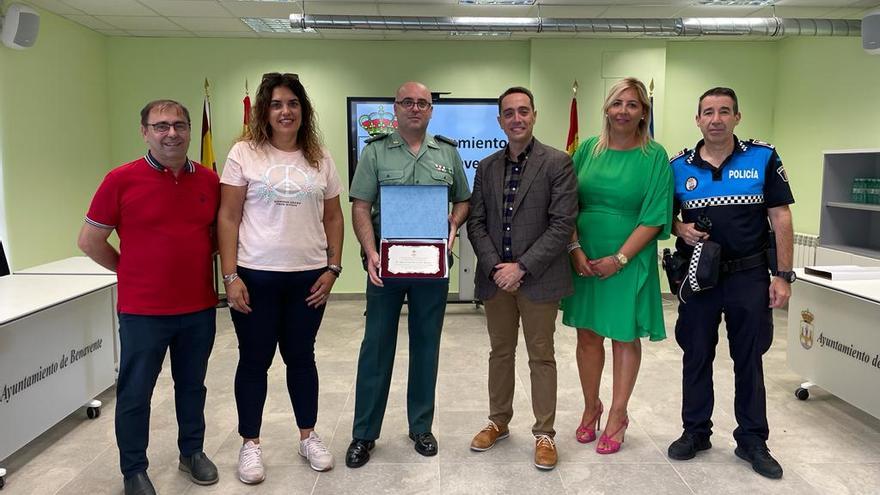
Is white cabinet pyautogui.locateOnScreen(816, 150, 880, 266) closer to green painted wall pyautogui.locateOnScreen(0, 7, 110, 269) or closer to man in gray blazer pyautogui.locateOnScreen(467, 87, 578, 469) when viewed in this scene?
man in gray blazer pyautogui.locateOnScreen(467, 87, 578, 469)

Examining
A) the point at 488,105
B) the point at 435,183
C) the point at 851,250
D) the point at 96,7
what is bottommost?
the point at 851,250

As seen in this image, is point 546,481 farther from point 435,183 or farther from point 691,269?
point 435,183

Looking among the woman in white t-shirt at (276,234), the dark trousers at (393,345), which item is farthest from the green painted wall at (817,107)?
the woman in white t-shirt at (276,234)

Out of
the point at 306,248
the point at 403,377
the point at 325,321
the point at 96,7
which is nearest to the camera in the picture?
the point at 306,248

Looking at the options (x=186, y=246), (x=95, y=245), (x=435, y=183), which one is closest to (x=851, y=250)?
(x=435, y=183)

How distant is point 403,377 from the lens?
12.5ft

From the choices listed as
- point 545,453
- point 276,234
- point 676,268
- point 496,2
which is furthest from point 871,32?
point 276,234

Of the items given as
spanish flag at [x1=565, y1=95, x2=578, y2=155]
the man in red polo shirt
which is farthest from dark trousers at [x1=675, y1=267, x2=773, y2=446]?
spanish flag at [x1=565, y1=95, x2=578, y2=155]

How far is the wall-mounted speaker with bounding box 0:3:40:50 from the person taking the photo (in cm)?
430

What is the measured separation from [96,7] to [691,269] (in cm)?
510

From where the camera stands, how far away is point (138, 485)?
2252 mm

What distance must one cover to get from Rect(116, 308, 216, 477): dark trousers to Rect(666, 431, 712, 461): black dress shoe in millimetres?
2035

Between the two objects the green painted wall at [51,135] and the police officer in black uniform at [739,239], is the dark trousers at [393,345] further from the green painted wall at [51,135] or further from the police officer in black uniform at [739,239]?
the green painted wall at [51,135]

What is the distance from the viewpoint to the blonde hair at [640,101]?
242cm
